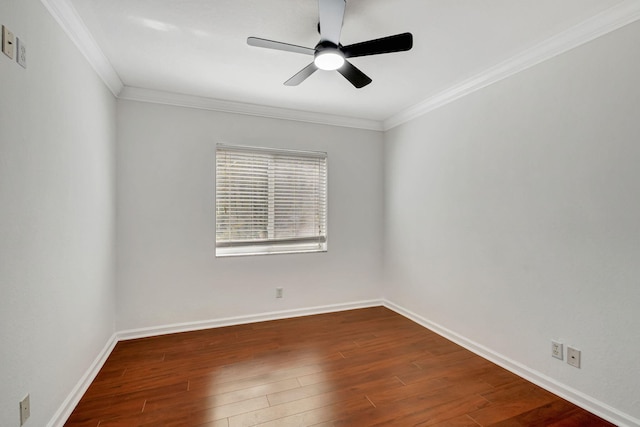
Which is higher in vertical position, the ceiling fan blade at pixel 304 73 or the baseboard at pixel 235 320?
the ceiling fan blade at pixel 304 73

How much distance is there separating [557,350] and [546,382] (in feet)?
0.86

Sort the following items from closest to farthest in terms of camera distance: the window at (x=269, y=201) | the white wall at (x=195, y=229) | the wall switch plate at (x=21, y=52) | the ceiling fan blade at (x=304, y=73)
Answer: the wall switch plate at (x=21, y=52), the ceiling fan blade at (x=304, y=73), the white wall at (x=195, y=229), the window at (x=269, y=201)

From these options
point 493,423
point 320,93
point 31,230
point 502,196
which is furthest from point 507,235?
point 31,230

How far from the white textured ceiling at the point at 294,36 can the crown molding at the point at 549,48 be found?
0.05 metres

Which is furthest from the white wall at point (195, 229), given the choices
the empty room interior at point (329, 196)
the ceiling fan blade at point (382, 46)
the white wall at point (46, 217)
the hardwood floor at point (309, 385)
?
the ceiling fan blade at point (382, 46)

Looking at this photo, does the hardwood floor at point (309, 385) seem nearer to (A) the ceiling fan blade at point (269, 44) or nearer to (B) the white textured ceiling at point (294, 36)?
(A) the ceiling fan blade at point (269, 44)

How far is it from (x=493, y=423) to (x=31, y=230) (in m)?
2.77

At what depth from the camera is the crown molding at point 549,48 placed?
1759 mm

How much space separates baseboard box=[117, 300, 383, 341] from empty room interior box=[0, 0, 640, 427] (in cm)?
2

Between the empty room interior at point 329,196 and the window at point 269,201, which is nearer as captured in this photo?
the empty room interior at point 329,196

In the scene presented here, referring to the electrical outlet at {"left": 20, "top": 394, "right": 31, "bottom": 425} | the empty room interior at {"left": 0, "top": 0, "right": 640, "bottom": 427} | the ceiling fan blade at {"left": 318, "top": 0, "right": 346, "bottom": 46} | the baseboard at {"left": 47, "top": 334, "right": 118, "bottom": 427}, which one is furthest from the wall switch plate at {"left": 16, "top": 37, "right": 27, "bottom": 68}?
the baseboard at {"left": 47, "top": 334, "right": 118, "bottom": 427}

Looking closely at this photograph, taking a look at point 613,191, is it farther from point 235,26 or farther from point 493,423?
point 235,26

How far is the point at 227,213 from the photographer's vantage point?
337 centimetres

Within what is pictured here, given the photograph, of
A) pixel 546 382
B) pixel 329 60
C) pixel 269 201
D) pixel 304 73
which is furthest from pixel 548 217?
pixel 269 201
